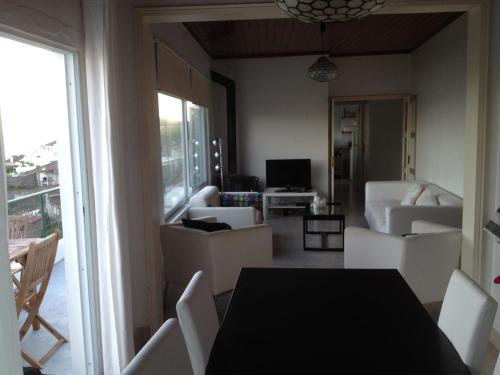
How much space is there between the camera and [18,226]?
12.0 feet

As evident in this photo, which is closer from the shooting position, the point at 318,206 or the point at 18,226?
the point at 18,226

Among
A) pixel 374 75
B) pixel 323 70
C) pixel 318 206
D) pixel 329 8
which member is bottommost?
pixel 318 206

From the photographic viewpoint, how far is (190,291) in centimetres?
184

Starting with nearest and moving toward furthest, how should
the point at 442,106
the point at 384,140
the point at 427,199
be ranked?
the point at 427,199
the point at 442,106
the point at 384,140

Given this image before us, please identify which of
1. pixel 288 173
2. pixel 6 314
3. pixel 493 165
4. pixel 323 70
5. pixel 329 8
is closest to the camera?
pixel 329 8

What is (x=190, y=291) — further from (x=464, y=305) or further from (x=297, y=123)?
(x=297, y=123)

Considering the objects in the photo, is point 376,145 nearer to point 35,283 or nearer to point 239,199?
point 239,199

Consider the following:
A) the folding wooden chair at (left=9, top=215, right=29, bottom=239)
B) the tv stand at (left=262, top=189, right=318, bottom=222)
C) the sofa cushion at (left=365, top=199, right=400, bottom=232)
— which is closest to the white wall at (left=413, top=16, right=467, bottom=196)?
the sofa cushion at (left=365, top=199, right=400, bottom=232)

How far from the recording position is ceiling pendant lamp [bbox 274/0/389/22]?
1.29m

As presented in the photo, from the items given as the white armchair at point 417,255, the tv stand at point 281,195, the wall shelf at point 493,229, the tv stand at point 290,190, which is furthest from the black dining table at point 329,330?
the tv stand at point 290,190

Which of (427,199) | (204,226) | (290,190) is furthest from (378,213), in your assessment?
(204,226)

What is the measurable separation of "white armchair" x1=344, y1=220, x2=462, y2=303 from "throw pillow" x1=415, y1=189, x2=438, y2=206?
194 centimetres

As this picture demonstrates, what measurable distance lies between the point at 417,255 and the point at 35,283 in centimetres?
271

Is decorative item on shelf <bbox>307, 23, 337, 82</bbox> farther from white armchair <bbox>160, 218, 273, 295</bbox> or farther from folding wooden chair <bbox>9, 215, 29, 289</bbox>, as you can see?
folding wooden chair <bbox>9, 215, 29, 289</bbox>
